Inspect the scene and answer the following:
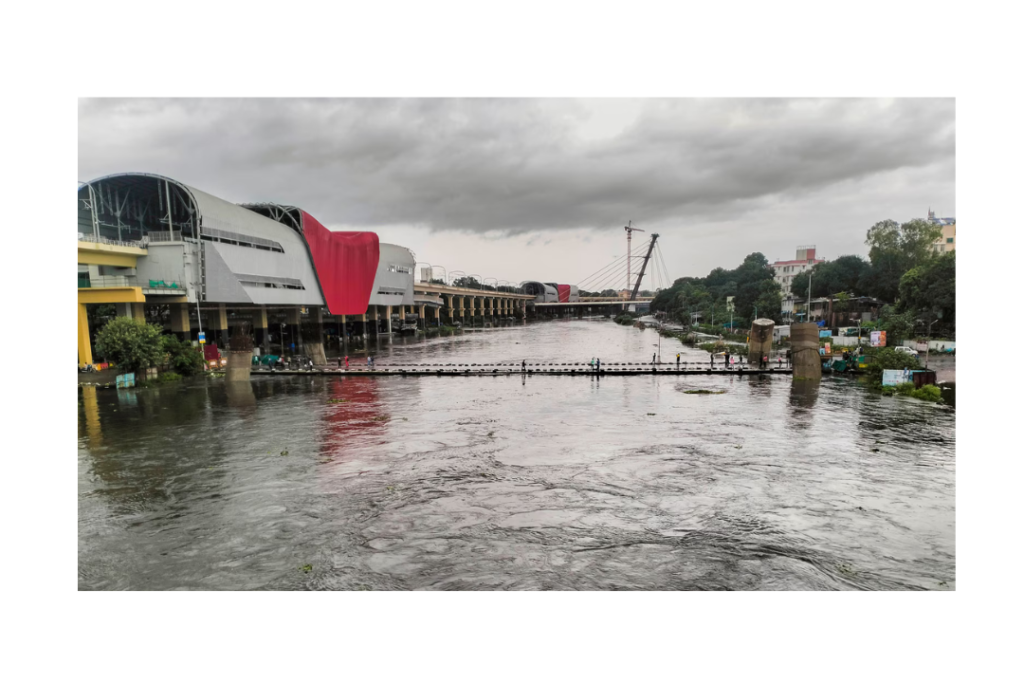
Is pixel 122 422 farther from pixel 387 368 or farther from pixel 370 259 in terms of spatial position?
pixel 370 259

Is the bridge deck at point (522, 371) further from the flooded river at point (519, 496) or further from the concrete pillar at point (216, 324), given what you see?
the concrete pillar at point (216, 324)

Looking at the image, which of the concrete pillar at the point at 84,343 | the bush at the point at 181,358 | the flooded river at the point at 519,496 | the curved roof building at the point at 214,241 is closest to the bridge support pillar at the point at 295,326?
the curved roof building at the point at 214,241

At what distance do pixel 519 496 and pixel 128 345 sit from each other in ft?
99.3

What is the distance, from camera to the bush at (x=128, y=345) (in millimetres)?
32469

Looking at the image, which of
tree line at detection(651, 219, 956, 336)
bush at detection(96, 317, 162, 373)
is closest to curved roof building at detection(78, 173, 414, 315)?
bush at detection(96, 317, 162, 373)

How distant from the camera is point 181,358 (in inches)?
1446

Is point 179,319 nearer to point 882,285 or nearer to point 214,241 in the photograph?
point 214,241

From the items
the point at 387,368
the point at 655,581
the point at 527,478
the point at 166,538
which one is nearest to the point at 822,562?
the point at 655,581

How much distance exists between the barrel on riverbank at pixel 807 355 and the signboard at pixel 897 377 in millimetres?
A: 4095

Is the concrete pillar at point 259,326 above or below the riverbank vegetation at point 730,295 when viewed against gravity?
below

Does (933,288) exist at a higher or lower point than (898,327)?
higher

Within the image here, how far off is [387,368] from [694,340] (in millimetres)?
44487

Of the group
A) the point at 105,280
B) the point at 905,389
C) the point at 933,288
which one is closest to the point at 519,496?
the point at 905,389

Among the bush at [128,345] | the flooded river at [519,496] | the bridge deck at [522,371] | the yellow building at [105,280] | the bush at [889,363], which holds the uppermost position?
the yellow building at [105,280]
